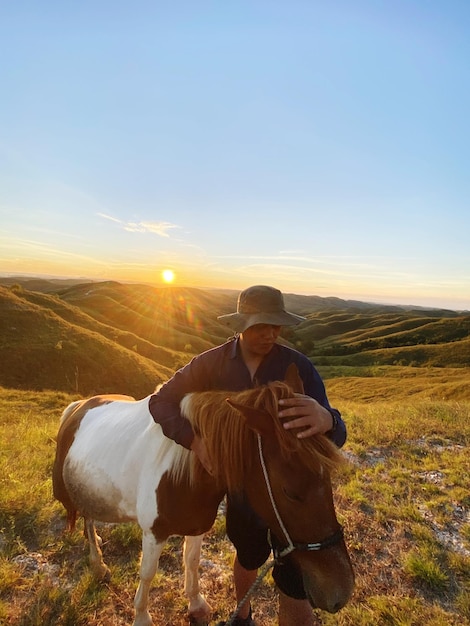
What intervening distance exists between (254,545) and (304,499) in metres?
1.07

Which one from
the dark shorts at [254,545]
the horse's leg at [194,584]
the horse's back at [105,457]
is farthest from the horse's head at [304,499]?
the horse's leg at [194,584]

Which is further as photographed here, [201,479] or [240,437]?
[201,479]

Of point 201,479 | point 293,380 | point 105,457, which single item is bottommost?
point 105,457

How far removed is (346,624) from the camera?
353 cm

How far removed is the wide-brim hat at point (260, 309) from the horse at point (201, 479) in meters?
0.52

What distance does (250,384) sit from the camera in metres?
2.97

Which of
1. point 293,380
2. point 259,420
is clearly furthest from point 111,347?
point 259,420

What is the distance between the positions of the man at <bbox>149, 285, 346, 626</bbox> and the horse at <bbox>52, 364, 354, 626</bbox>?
0.62 feet

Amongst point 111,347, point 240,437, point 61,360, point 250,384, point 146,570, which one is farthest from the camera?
point 111,347

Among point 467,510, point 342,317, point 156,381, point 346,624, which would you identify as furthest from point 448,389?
point 342,317

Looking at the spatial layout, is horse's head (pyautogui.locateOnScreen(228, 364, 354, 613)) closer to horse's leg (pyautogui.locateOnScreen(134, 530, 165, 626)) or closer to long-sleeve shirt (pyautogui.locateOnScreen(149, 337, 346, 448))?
long-sleeve shirt (pyautogui.locateOnScreen(149, 337, 346, 448))

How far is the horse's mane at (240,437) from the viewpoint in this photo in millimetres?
2133

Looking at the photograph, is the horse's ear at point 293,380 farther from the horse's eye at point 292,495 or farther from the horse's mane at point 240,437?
the horse's eye at point 292,495

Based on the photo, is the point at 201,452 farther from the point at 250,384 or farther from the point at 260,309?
the point at 260,309
